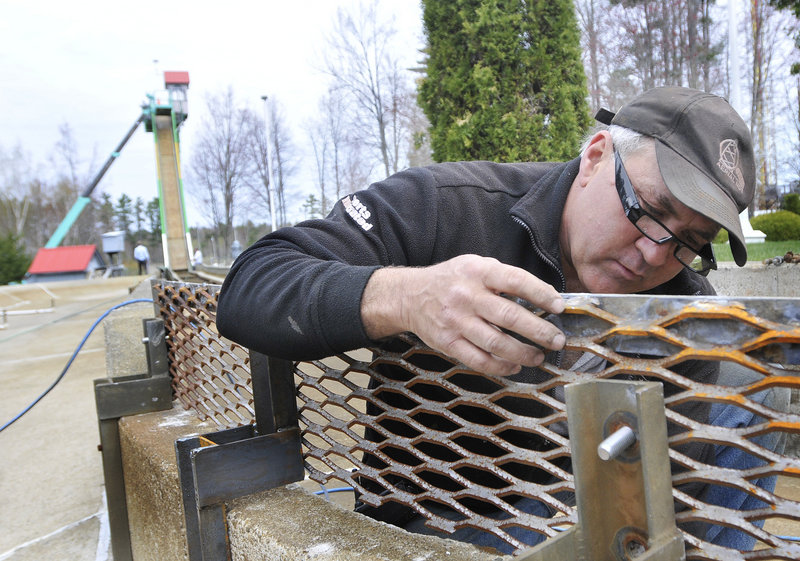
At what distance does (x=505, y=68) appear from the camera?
21.1ft

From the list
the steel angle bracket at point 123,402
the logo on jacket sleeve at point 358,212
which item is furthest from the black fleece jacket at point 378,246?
the steel angle bracket at point 123,402

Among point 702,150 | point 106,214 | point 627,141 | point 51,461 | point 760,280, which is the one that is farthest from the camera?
point 106,214

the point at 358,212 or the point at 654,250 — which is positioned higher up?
the point at 358,212

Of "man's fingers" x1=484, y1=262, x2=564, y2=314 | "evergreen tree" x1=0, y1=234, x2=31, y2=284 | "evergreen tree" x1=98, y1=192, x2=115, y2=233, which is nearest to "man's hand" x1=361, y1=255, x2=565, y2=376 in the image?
"man's fingers" x1=484, y1=262, x2=564, y2=314

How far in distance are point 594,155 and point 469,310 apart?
3.43 feet

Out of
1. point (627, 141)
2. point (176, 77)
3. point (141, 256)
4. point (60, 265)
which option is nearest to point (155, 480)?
point (627, 141)

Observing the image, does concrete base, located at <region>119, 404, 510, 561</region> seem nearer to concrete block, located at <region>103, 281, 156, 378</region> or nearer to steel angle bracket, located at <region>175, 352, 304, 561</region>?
steel angle bracket, located at <region>175, 352, 304, 561</region>

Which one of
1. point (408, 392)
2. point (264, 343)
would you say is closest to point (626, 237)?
point (408, 392)

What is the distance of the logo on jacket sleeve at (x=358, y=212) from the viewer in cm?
159

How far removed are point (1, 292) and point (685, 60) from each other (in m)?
23.7

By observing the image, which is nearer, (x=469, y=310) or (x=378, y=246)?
(x=469, y=310)

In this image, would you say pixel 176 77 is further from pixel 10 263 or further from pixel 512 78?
pixel 10 263

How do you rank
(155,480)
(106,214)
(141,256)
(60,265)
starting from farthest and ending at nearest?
(106,214), (60,265), (141,256), (155,480)

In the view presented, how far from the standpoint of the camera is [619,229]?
5.36 feet
